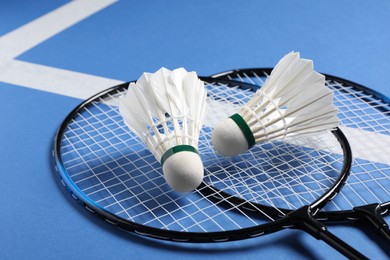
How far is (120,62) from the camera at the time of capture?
1.62 metres

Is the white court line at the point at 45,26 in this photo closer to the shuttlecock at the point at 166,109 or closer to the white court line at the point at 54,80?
the white court line at the point at 54,80

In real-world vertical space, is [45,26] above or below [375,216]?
above

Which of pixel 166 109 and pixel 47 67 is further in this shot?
pixel 47 67

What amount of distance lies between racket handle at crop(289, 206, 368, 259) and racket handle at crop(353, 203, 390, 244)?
97 mm

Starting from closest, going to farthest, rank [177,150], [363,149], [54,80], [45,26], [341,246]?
[341,246], [177,150], [363,149], [54,80], [45,26]

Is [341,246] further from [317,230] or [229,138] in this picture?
[229,138]

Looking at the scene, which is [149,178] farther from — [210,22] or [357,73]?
[210,22]

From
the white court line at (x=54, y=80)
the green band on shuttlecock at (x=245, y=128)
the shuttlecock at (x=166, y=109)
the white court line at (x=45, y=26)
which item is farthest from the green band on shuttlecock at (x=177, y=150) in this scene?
the white court line at (x=45, y=26)

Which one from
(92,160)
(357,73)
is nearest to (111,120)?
(92,160)

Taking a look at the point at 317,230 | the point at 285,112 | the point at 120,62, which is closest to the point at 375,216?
the point at 317,230

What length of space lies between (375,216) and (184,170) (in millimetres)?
321

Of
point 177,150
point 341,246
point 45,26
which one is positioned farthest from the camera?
point 45,26

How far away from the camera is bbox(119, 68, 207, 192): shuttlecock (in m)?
1.06

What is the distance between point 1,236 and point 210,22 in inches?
40.5
